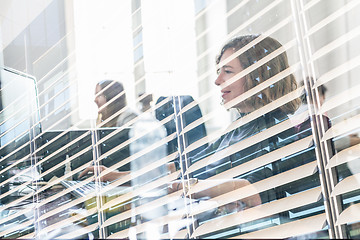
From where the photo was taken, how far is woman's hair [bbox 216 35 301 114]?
1.07m

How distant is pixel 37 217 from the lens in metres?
1.84

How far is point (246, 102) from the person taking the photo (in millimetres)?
1157

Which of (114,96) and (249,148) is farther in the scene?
(114,96)

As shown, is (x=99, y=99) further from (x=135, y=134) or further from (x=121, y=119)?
(x=135, y=134)

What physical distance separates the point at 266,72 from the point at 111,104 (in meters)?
0.80

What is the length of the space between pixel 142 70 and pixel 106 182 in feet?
1.42

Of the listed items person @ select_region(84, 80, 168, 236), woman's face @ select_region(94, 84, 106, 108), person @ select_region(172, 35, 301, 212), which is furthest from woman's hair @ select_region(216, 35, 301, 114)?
woman's face @ select_region(94, 84, 106, 108)

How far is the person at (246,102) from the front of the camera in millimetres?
1082

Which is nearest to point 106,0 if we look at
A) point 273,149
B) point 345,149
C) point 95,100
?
point 95,100

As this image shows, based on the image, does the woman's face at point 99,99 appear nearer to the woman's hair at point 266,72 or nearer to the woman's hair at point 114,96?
the woman's hair at point 114,96

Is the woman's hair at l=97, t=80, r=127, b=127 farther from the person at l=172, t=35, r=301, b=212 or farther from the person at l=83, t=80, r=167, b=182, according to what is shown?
the person at l=172, t=35, r=301, b=212

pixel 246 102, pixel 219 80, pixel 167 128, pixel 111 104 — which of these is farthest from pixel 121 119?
pixel 246 102

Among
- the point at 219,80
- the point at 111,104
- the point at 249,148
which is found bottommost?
the point at 249,148

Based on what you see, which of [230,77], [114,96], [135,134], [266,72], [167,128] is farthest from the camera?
[114,96]
